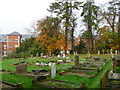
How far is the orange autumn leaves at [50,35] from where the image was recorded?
29109 mm

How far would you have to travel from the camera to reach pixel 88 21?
30.2m

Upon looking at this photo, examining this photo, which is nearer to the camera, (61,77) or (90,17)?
(61,77)

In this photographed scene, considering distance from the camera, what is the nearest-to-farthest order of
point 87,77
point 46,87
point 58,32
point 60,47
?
point 46,87
point 87,77
point 60,47
point 58,32

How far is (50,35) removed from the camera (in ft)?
99.1

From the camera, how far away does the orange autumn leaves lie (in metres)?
29.1

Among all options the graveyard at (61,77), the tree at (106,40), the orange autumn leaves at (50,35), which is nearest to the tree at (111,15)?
the tree at (106,40)

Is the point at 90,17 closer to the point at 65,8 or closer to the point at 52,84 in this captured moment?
the point at 65,8

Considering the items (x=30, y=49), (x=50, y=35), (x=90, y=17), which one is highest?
(x=90, y=17)

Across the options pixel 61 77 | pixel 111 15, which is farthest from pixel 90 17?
pixel 61 77

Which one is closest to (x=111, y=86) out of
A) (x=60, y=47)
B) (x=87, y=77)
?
(x=87, y=77)

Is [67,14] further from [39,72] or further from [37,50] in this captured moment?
[39,72]

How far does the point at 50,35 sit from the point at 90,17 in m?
9.49

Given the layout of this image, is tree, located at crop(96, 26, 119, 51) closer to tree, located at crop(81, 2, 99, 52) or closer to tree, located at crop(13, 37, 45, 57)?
tree, located at crop(81, 2, 99, 52)

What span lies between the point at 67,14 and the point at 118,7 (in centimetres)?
1116
